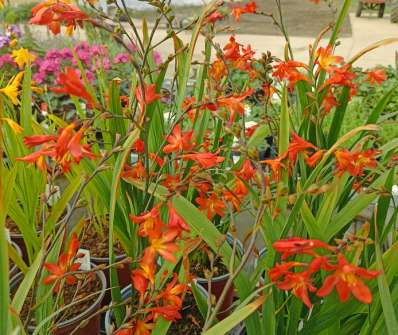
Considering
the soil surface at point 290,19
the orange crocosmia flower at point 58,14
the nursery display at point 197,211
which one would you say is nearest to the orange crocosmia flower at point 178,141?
the nursery display at point 197,211

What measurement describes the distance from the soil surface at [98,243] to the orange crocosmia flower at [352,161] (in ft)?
2.64

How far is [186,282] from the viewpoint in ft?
3.32

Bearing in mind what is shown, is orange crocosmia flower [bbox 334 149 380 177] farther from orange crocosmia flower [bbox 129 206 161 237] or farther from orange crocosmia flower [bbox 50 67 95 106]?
orange crocosmia flower [bbox 50 67 95 106]

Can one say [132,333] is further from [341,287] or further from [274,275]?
[341,287]

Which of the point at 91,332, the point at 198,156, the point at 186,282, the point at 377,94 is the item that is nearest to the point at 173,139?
the point at 198,156

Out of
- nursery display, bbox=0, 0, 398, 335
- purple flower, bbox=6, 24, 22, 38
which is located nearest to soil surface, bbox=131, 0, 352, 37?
purple flower, bbox=6, 24, 22, 38

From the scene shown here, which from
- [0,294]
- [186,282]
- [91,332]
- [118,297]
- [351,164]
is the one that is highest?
[351,164]

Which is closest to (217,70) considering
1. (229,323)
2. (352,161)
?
(352,161)

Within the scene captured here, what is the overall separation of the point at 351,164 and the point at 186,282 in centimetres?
37

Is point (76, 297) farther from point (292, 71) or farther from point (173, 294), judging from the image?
point (292, 71)

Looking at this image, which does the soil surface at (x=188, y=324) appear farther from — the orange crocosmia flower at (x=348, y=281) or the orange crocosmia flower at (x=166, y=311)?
the orange crocosmia flower at (x=348, y=281)

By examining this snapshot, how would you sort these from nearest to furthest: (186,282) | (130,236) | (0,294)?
(0,294)
(186,282)
(130,236)

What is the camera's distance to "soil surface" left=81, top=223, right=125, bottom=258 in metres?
1.59

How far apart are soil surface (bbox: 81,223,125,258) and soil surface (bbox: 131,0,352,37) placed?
4729 millimetres
